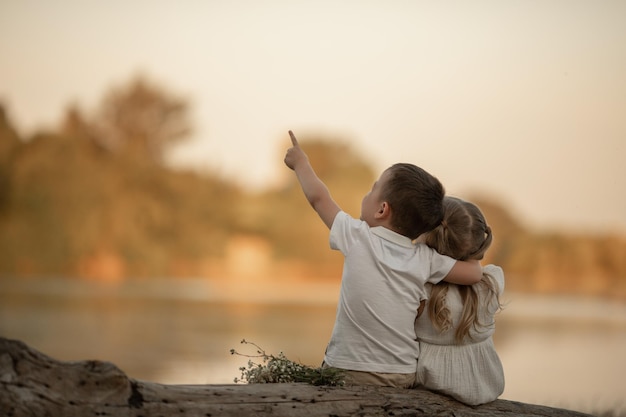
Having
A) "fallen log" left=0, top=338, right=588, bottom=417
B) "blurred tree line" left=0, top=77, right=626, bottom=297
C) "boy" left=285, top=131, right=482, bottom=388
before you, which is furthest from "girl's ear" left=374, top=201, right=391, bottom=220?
"blurred tree line" left=0, top=77, right=626, bottom=297

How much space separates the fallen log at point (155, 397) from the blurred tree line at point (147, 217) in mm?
11355

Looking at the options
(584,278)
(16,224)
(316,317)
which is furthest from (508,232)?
(16,224)

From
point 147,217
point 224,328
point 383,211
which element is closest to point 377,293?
point 383,211

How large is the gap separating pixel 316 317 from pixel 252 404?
11.2 m

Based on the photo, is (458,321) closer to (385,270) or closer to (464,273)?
(464,273)

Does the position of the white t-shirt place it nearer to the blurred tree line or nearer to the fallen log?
the fallen log

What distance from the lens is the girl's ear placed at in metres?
2.88

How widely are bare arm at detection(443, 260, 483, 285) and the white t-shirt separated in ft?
0.08

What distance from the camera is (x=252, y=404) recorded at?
261 cm

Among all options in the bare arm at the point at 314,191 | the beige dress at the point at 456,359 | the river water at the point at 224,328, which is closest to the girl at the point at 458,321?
the beige dress at the point at 456,359

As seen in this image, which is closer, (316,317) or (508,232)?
(316,317)

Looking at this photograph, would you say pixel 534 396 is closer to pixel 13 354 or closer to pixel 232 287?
pixel 13 354

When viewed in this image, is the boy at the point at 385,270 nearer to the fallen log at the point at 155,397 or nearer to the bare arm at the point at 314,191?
the bare arm at the point at 314,191

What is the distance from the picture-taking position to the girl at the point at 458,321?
9.68 ft
